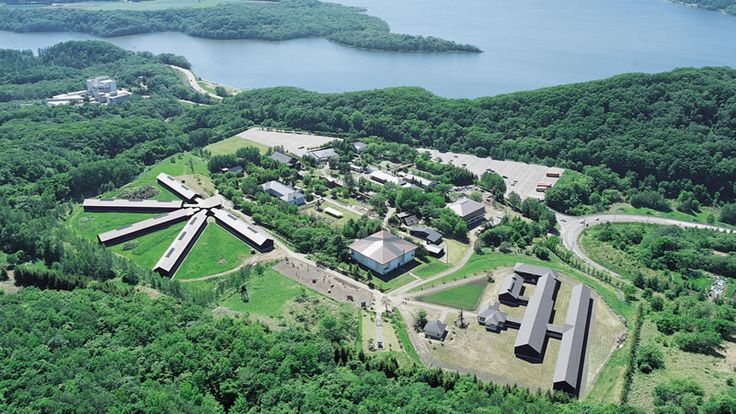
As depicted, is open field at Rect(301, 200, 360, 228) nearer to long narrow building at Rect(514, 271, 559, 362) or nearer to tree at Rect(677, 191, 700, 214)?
long narrow building at Rect(514, 271, 559, 362)

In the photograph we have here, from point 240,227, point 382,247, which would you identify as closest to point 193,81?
point 240,227

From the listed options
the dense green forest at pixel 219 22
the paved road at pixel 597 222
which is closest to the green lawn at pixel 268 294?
the paved road at pixel 597 222

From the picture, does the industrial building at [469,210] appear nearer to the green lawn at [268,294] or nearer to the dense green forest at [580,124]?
the dense green forest at [580,124]

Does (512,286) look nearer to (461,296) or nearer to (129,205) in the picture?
(461,296)

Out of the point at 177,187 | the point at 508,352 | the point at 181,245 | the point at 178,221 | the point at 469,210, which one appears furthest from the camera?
the point at 177,187

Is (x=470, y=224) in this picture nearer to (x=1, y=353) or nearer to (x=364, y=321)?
(x=364, y=321)

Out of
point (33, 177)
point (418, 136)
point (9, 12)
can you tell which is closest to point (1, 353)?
point (33, 177)
